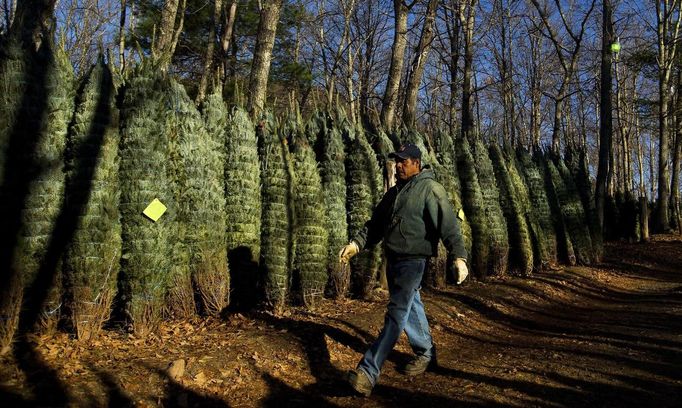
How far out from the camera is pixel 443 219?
4.52 meters

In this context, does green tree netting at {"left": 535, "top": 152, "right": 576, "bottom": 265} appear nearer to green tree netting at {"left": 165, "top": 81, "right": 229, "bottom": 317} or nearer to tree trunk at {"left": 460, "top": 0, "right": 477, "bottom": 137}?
tree trunk at {"left": 460, "top": 0, "right": 477, "bottom": 137}

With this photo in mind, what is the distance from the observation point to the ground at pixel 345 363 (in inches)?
167

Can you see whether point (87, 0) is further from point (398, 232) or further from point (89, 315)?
point (398, 232)

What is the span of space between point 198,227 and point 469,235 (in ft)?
19.7

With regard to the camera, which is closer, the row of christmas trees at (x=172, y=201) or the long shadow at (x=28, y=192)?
the long shadow at (x=28, y=192)

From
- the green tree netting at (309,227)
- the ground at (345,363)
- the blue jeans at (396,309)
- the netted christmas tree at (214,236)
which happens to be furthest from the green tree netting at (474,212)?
the blue jeans at (396,309)

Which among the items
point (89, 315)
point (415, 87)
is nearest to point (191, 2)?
point (415, 87)

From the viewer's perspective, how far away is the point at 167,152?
654 cm

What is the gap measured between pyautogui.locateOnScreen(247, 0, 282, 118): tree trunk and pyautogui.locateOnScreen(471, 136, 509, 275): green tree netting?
517 centimetres

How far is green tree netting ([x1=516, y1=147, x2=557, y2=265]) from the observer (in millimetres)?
13273

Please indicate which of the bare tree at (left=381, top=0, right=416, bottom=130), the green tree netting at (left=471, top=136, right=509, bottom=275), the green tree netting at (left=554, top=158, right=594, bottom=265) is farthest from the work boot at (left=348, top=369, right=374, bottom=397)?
the green tree netting at (left=554, top=158, right=594, bottom=265)

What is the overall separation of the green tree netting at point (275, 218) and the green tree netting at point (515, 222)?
21.5ft

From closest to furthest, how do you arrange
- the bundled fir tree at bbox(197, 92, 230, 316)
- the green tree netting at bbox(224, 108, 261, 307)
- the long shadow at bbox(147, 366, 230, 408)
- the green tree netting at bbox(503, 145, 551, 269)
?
the long shadow at bbox(147, 366, 230, 408) < the bundled fir tree at bbox(197, 92, 230, 316) < the green tree netting at bbox(224, 108, 261, 307) < the green tree netting at bbox(503, 145, 551, 269)

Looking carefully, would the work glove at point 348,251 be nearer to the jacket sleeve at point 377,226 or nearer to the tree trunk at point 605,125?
the jacket sleeve at point 377,226
